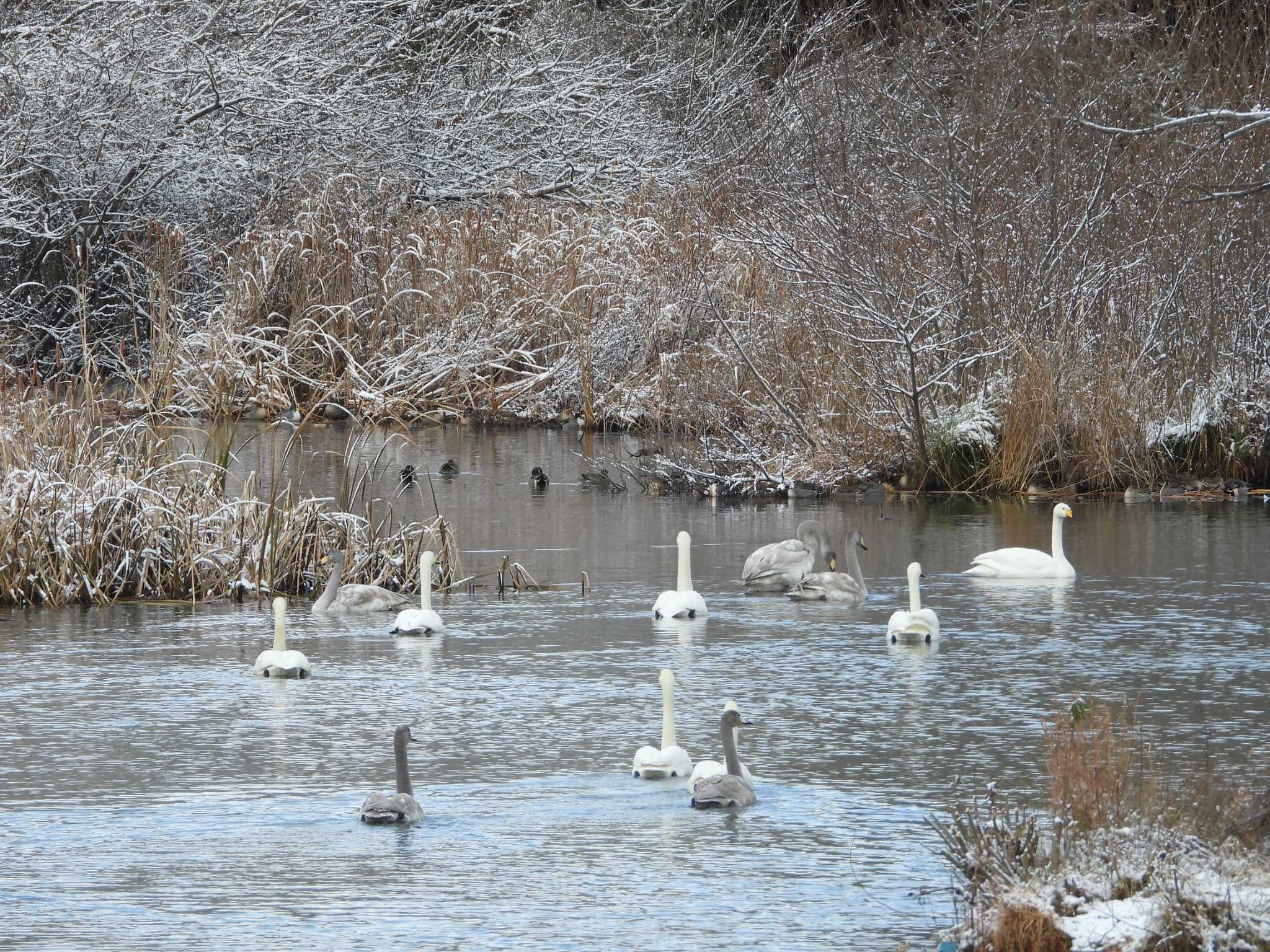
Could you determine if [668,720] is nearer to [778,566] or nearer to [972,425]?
[778,566]

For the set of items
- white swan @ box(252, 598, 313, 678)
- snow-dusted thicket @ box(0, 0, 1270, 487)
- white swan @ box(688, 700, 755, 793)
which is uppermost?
snow-dusted thicket @ box(0, 0, 1270, 487)

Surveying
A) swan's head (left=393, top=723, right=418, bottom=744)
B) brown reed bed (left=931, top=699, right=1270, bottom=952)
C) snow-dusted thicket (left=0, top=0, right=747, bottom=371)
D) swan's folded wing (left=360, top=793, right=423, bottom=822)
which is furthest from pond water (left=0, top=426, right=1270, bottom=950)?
snow-dusted thicket (left=0, top=0, right=747, bottom=371)

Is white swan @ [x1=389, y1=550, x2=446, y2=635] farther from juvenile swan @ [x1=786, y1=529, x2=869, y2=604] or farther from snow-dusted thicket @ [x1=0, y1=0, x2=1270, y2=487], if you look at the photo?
snow-dusted thicket @ [x1=0, y1=0, x2=1270, y2=487]

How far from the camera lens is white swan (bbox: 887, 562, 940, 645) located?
1029cm

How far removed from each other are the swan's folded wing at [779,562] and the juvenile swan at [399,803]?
5558 mm

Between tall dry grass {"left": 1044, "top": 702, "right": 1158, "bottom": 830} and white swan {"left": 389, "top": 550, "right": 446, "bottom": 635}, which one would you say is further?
white swan {"left": 389, "top": 550, "right": 446, "bottom": 635}

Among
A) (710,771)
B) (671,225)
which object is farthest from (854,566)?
(671,225)

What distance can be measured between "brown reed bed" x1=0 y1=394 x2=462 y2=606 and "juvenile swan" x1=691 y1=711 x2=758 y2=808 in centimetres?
547

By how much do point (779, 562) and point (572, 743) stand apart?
4382 millimetres

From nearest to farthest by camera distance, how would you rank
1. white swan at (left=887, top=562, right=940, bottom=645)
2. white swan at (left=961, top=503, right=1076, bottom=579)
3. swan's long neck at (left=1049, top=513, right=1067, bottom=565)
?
white swan at (left=887, top=562, right=940, bottom=645), white swan at (left=961, top=503, right=1076, bottom=579), swan's long neck at (left=1049, top=513, right=1067, bottom=565)

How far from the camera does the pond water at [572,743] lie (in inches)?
232

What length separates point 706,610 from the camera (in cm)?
1135

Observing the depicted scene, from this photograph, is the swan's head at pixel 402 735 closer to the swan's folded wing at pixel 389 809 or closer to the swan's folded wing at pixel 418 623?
the swan's folded wing at pixel 389 809

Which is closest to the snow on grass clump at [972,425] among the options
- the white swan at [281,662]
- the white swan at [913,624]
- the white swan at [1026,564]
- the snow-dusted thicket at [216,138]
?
the white swan at [1026,564]
